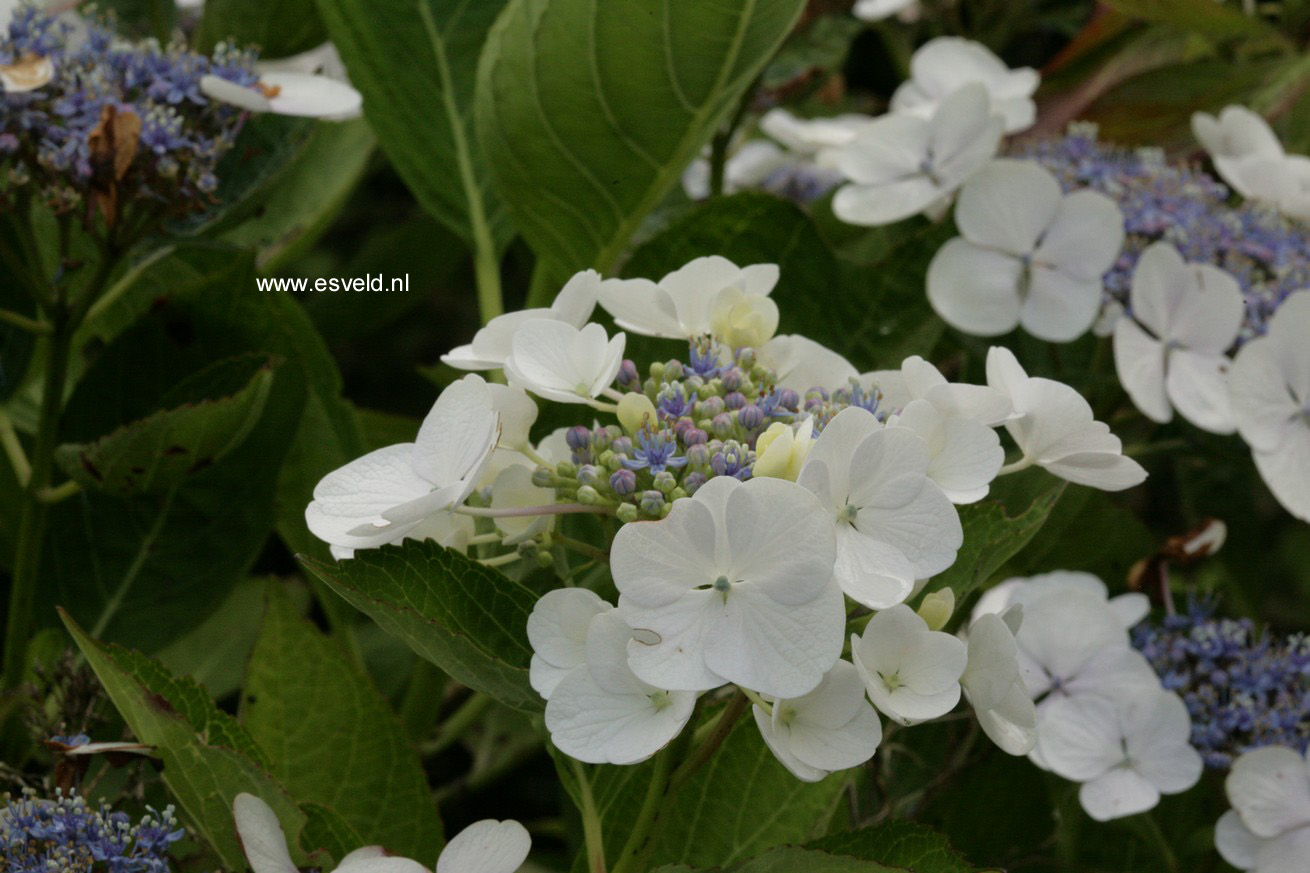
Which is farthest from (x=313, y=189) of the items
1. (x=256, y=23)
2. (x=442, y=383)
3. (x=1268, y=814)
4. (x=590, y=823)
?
(x=1268, y=814)

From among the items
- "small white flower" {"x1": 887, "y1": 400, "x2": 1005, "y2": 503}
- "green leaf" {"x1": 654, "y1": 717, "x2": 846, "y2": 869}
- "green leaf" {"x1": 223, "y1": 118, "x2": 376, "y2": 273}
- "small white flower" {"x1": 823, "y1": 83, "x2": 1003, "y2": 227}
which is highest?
"small white flower" {"x1": 887, "y1": 400, "x2": 1005, "y2": 503}

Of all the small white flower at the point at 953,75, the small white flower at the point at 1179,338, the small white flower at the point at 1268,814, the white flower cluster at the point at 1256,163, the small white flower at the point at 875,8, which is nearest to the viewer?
the small white flower at the point at 1268,814

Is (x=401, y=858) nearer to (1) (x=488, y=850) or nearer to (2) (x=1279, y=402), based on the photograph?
(1) (x=488, y=850)

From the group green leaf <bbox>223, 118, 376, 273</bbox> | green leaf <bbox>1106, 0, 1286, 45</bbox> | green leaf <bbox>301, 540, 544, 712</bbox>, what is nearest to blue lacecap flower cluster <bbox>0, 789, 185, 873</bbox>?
green leaf <bbox>301, 540, 544, 712</bbox>

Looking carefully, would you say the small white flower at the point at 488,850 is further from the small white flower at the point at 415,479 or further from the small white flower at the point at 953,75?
the small white flower at the point at 953,75

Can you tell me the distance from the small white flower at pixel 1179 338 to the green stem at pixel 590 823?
40 cm

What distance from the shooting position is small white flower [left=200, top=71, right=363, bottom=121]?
70cm

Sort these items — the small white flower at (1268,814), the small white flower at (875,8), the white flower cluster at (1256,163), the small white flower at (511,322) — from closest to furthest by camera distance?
1. the small white flower at (511,322)
2. the small white flower at (1268,814)
3. the white flower cluster at (1256,163)
4. the small white flower at (875,8)

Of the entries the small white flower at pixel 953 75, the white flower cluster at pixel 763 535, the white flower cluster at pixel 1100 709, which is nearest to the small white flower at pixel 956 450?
the white flower cluster at pixel 763 535

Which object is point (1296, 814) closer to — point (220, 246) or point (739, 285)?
point (739, 285)

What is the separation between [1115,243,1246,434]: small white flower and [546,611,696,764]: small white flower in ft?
Result: 1.42

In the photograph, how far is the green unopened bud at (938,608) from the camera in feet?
1.47

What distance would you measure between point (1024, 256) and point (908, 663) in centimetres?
42

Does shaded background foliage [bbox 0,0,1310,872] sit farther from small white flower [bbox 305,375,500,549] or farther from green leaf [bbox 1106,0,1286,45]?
small white flower [bbox 305,375,500,549]
